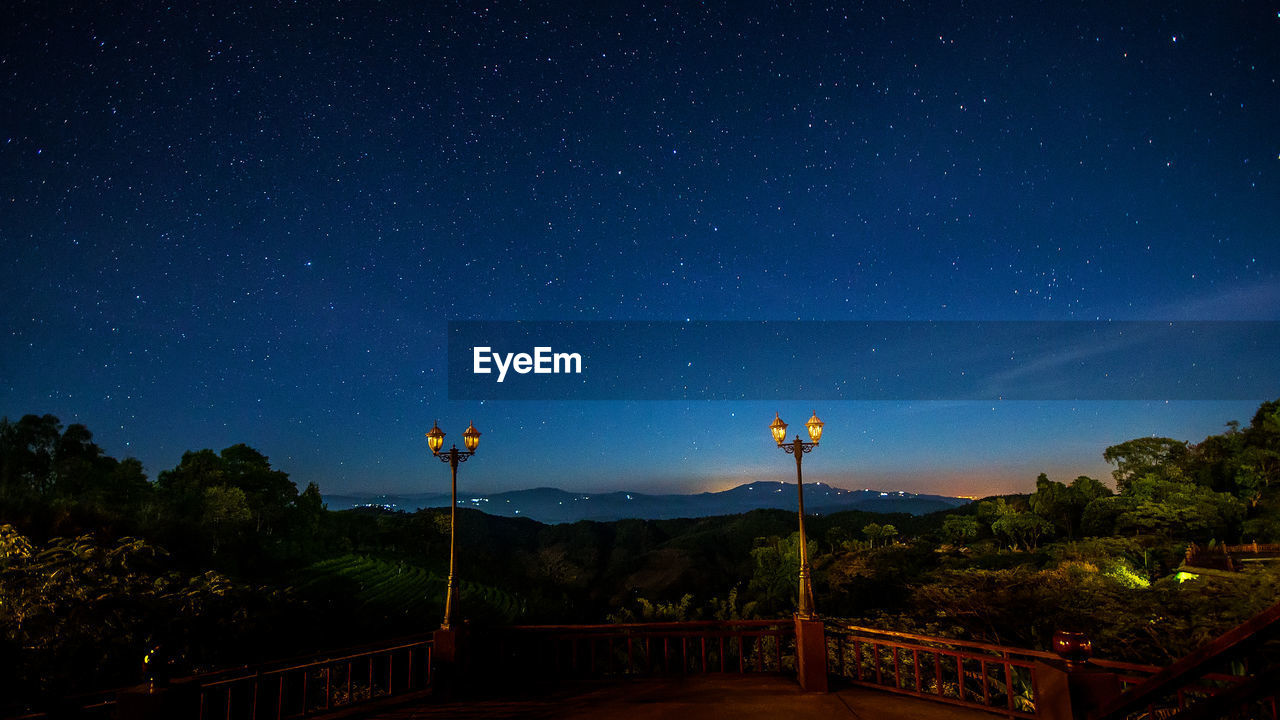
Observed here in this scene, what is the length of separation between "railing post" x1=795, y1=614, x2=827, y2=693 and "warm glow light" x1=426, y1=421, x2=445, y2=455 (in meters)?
6.39

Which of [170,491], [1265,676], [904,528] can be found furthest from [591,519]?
[1265,676]

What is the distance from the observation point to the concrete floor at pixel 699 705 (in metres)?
7.27

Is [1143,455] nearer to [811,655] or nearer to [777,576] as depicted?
[777,576]

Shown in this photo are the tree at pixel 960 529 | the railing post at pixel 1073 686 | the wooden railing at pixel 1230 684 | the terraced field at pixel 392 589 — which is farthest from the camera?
the tree at pixel 960 529

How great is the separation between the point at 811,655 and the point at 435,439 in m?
6.75

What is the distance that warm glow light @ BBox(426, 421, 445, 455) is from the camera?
10281mm

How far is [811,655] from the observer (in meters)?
8.39

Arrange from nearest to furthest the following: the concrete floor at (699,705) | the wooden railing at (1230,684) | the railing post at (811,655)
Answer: the wooden railing at (1230,684)
the concrete floor at (699,705)
the railing post at (811,655)

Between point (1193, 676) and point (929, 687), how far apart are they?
66.9ft

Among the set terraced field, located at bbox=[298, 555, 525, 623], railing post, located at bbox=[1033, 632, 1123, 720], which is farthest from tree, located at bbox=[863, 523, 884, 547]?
railing post, located at bbox=[1033, 632, 1123, 720]

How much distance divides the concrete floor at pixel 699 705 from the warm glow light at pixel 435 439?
3.88m

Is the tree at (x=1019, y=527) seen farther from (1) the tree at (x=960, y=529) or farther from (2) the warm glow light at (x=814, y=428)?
(2) the warm glow light at (x=814, y=428)

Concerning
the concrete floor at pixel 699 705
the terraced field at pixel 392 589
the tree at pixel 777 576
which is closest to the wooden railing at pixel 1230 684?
the concrete floor at pixel 699 705

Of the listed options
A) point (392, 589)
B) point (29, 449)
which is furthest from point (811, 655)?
point (29, 449)
